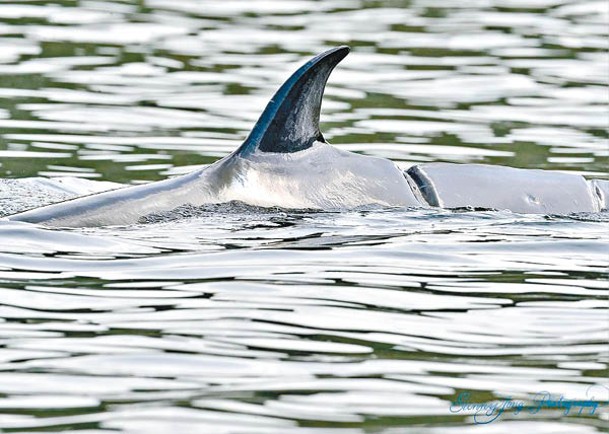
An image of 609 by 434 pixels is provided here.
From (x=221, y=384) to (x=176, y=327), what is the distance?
27.1 inches

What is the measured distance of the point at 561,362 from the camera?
207 inches

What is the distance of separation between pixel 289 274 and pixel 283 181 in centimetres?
114

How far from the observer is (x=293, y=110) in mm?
7453

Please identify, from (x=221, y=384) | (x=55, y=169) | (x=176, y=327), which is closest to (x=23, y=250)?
(x=176, y=327)

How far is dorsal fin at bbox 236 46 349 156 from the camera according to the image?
7.44 metres

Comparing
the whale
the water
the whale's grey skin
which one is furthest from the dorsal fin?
the whale's grey skin

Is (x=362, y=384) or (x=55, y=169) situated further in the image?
(x=55, y=169)

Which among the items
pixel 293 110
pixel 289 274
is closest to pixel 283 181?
pixel 293 110

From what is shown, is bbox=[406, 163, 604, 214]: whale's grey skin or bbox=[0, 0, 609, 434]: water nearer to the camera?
bbox=[0, 0, 609, 434]: water

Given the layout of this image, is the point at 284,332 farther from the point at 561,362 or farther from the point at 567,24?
the point at 567,24

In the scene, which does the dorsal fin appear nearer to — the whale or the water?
the whale

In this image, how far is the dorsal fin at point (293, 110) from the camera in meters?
7.44

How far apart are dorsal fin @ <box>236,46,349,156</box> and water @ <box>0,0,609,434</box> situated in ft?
1.04

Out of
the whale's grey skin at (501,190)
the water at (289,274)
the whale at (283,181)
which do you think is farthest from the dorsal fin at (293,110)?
the whale's grey skin at (501,190)
